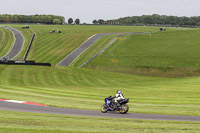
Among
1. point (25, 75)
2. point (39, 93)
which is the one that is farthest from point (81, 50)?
point (39, 93)

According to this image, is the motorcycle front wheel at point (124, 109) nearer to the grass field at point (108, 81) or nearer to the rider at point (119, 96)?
the rider at point (119, 96)

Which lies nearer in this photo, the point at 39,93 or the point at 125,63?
the point at 39,93

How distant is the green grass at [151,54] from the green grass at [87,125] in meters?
50.2

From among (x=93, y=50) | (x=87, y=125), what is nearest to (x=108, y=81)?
(x=87, y=125)

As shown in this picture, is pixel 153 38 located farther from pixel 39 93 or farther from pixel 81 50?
pixel 39 93

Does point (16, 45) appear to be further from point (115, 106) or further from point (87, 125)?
point (87, 125)

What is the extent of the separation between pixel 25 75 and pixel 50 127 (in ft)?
129

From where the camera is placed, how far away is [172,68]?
236ft

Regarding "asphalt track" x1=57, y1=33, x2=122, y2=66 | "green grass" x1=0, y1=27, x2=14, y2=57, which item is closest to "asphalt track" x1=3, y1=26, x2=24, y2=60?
"green grass" x1=0, y1=27, x2=14, y2=57

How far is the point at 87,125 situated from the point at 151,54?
7134 centimetres

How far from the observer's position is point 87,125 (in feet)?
61.9

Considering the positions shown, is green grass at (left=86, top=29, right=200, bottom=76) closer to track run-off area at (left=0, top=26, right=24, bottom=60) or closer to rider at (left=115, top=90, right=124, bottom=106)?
track run-off area at (left=0, top=26, right=24, bottom=60)

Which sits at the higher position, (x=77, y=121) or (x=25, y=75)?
(x=77, y=121)

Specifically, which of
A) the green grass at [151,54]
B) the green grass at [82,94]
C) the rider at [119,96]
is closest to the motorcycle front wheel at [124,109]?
the rider at [119,96]
